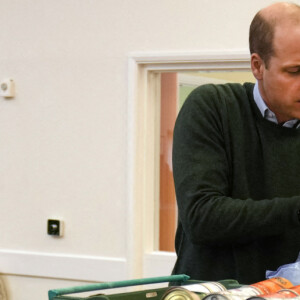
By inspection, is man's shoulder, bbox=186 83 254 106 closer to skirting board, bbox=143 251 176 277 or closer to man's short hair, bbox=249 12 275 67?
man's short hair, bbox=249 12 275 67

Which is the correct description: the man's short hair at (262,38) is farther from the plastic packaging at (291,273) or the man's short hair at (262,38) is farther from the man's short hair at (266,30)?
the plastic packaging at (291,273)

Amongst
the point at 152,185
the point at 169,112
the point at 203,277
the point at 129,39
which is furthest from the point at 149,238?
the point at 203,277

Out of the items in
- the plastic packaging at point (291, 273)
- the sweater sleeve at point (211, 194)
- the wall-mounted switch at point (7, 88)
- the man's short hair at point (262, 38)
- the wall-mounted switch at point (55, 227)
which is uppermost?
the man's short hair at point (262, 38)

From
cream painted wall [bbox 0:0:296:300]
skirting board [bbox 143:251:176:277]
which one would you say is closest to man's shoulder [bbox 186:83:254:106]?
cream painted wall [bbox 0:0:296:300]

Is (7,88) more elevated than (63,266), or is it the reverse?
(7,88)

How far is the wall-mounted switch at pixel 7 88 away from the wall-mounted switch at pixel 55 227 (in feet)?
2.70

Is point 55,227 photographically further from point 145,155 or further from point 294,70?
point 294,70

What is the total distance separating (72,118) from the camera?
4336mm

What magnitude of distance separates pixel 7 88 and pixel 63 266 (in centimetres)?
115

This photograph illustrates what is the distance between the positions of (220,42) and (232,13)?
17 cm

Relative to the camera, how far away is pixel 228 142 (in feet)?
5.44

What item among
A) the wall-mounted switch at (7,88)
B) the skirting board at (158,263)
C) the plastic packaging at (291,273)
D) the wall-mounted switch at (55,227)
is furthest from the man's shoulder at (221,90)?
the wall-mounted switch at (7,88)

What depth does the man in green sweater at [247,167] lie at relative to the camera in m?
1.52

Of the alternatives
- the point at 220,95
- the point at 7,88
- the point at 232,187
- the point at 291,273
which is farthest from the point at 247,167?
the point at 7,88
